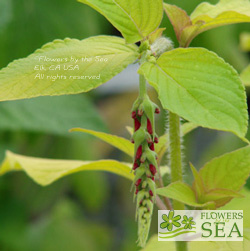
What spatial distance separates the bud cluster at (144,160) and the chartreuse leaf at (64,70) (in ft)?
0.09

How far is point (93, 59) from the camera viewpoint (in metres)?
0.29

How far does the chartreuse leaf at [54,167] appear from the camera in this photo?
14.0 inches

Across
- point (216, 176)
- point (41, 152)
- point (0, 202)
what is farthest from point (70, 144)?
point (216, 176)

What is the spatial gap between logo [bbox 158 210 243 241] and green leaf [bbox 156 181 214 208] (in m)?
0.01

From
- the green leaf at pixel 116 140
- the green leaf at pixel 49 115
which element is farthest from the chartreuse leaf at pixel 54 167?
the green leaf at pixel 49 115

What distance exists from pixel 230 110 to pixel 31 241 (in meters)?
0.81

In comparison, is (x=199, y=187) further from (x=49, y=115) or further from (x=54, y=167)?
(x=49, y=115)

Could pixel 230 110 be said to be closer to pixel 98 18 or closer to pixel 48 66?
pixel 48 66

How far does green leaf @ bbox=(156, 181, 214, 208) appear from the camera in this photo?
31 cm

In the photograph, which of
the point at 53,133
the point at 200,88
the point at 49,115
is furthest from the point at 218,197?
the point at 53,133

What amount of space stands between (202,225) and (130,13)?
0.52ft

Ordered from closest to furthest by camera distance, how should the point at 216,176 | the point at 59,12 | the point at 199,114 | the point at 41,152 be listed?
the point at 199,114
the point at 216,176
the point at 59,12
the point at 41,152

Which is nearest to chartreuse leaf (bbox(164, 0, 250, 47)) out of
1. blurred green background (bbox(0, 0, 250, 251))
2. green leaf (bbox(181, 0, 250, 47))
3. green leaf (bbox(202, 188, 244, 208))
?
green leaf (bbox(181, 0, 250, 47))

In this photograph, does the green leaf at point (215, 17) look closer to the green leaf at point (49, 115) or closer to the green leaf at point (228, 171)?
the green leaf at point (228, 171)
